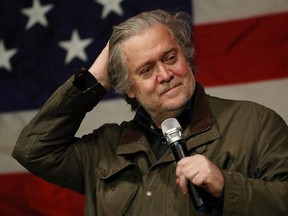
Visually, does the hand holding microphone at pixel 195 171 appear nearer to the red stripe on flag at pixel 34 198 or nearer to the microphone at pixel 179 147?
the microphone at pixel 179 147

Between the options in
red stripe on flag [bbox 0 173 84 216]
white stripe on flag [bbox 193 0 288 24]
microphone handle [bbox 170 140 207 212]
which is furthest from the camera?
red stripe on flag [bbox 0 173 84 216]

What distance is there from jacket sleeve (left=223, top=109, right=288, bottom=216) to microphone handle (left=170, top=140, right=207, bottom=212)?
121mm

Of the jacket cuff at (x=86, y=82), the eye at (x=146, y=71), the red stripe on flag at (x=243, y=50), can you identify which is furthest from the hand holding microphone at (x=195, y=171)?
the red stripe on flag at (x=243, y=50)

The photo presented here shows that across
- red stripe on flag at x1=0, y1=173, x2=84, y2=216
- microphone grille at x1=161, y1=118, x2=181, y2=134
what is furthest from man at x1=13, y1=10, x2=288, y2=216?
red stripe on flag at x1=0, y1=173, x2=84, y2=216

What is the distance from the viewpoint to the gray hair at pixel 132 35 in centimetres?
155

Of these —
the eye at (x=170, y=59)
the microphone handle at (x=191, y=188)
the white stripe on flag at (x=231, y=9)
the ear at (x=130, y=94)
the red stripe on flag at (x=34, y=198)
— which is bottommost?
the red stripe on flag at (x=34, y=198)

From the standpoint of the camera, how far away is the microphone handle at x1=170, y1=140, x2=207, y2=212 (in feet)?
3.60

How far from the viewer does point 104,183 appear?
1.51m

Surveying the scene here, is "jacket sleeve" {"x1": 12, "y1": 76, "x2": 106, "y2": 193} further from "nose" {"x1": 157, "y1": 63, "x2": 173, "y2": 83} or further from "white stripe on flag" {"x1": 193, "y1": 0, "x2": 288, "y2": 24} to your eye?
"white stripe on flag" {"x1": 193, "y1": 0, "x2": 288, "y2": 24}

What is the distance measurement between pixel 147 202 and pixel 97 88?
38 centimetres

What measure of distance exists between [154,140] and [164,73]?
196 millimetres

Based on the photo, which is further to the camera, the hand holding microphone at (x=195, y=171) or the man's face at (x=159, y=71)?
the man's face at (x=159, y=71)

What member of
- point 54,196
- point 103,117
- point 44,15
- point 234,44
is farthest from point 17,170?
point 234,44

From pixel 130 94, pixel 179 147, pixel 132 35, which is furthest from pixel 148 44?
pixel 179 147
